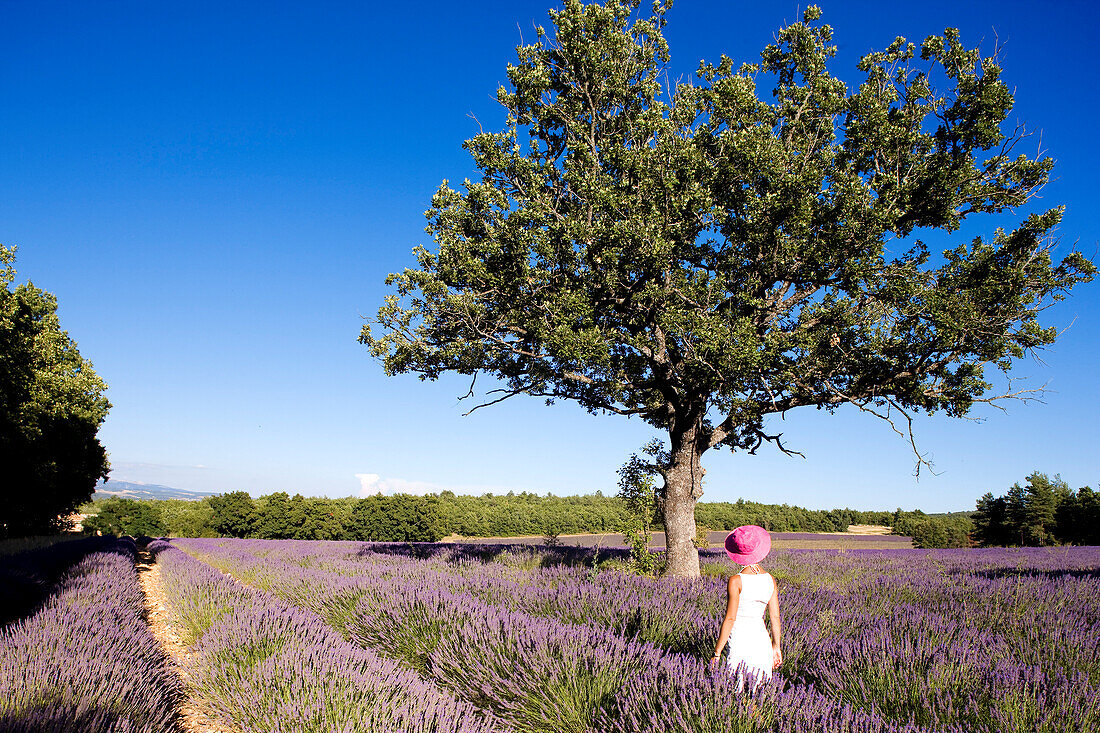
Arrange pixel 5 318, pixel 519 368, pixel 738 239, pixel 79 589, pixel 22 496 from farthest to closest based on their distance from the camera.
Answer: pixel 22 496 < pixel 5 318 < pixel 519 368 < pixel 738 239 < pixel 79 589

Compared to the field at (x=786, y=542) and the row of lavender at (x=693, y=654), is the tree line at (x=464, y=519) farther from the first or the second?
the row of lavender at (x=693, y=654)

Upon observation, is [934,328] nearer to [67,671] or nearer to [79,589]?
[67,671]

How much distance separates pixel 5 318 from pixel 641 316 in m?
21.6

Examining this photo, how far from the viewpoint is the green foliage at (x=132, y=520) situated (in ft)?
162

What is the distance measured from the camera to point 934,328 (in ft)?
29.7

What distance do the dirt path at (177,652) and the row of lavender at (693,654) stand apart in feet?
5.29

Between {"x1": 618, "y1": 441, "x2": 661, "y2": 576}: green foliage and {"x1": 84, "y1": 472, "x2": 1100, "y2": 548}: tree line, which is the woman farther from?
{"x1": 84, "y1": 472, "x2": 1100, "y2": 548}: tree line

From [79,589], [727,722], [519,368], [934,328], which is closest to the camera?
[727,722]

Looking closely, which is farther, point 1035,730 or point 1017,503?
point 1017,503

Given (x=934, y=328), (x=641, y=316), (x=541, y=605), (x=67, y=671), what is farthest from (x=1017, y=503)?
(x=67, y=671)

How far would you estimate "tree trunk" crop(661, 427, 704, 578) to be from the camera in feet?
34.1

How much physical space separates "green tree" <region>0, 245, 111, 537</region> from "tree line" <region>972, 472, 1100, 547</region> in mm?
48549

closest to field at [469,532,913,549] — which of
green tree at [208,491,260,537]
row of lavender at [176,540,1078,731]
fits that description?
row of lavender at [176,540,1078,731]

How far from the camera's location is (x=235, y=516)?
3894 centimetres
